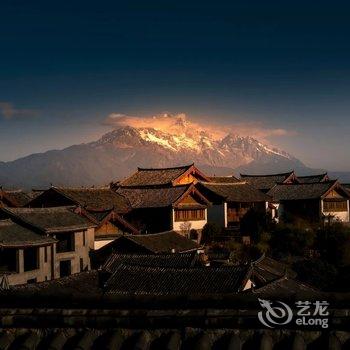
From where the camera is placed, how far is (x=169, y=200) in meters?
40.2

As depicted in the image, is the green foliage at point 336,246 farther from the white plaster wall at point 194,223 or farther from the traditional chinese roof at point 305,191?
the traditional chinese roof at point 305,191

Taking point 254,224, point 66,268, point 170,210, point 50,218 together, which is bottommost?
point 66,268

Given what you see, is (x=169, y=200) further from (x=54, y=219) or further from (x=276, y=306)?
(x=276, y=306)

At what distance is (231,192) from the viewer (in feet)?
145

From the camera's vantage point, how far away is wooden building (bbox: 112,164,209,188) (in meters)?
46.1

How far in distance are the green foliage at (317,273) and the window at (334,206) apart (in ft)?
57.7

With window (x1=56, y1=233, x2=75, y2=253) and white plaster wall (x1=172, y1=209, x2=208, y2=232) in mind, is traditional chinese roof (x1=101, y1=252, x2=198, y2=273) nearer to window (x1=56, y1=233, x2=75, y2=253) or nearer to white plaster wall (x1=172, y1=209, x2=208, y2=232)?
window (x1=56, y1=233, x2=75, y2=253)

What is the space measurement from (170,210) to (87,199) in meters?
5.37

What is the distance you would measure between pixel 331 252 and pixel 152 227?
11.9m

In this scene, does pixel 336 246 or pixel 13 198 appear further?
pixel 13 198

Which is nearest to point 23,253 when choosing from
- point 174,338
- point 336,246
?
point 336,246

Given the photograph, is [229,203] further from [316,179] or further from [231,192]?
[316,179]

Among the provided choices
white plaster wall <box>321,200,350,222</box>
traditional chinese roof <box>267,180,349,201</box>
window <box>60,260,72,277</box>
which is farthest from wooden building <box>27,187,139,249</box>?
white plaster wall <box>321,200,350,222</box>

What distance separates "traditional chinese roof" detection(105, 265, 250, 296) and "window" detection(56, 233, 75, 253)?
423 inches
